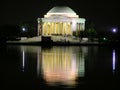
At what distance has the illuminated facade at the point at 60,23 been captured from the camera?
114694 mm

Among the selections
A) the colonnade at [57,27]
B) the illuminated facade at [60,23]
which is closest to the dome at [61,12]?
the illuminated facade at [60,23]

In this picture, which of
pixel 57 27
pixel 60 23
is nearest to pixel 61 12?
pixel 60 23

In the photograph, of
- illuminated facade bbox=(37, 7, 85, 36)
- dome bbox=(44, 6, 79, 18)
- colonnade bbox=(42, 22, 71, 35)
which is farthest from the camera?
dome bbox=(44, 6, 79, 18)

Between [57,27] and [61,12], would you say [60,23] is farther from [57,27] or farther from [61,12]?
[61,12]

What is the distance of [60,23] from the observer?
115438mm

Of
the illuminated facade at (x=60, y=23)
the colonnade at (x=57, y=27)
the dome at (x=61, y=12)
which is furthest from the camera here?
the dome at (x=61, y=12)

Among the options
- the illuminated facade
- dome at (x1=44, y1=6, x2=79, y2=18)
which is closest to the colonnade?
the illuminated facade

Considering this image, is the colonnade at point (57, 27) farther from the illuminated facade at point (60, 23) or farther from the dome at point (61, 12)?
the dome at point (61, 12)

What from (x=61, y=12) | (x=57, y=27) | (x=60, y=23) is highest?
(x=61, y=12)

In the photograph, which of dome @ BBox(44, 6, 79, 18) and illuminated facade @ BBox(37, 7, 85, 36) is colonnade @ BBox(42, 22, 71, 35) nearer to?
illuminated facade @ BBox(37, 7, 85, 36)

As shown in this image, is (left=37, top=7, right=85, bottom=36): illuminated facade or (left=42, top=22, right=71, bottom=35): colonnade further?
(left=42, top=22, right=71, bottom=35): colonnade

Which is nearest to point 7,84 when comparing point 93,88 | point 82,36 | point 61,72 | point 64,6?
point 93,88

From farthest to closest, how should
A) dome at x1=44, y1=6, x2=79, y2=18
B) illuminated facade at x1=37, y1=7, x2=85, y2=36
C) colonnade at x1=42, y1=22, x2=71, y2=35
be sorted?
dome at x1=44, y1=6, x2=79, y2=18 → colonnade at x1=42, y1=22, x2=71, y2=35 → illuminated facade at x1=37, y1=7, x2=85, y2=36

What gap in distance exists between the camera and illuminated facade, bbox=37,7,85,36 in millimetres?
114694
